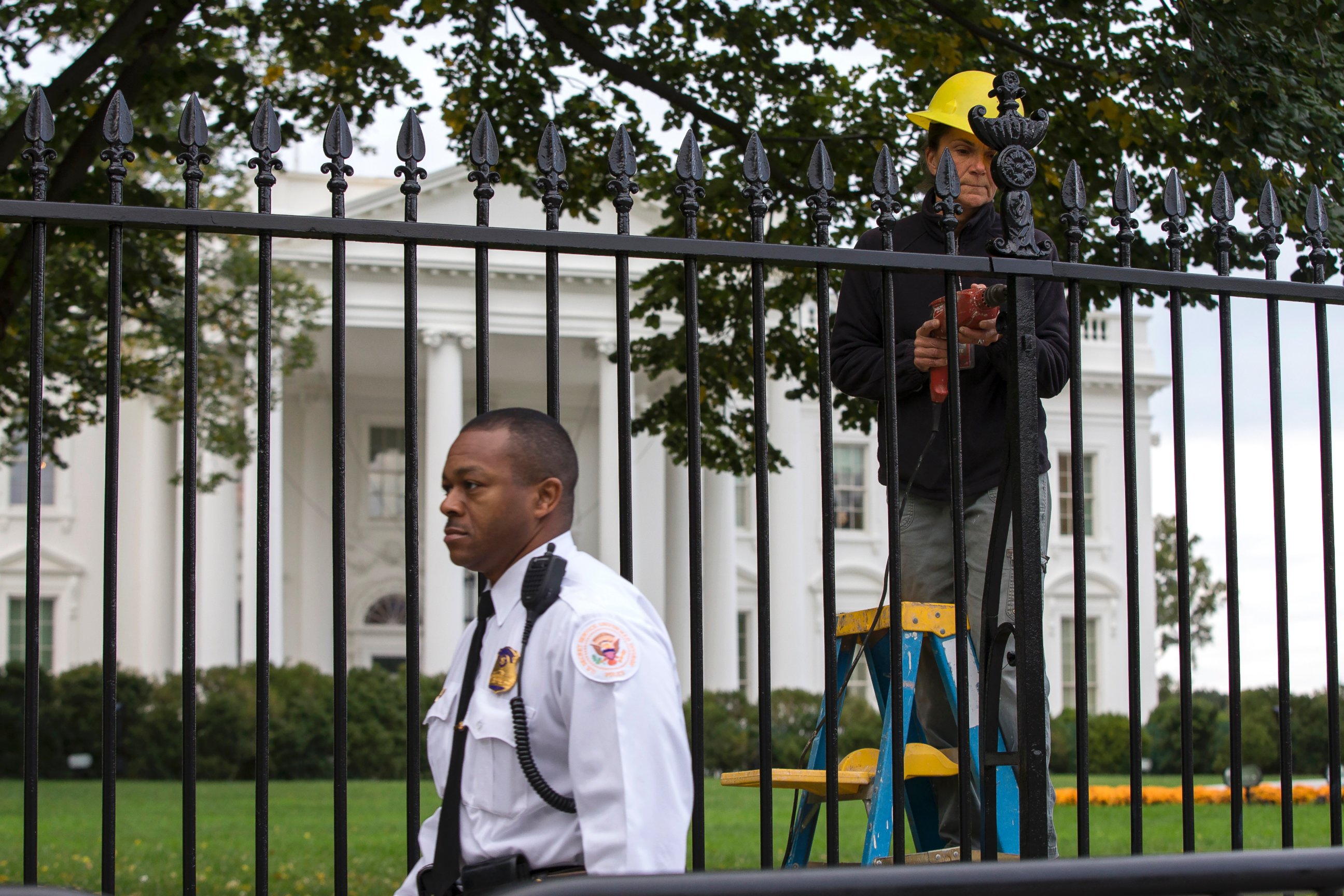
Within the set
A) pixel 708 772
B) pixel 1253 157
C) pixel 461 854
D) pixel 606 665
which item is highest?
pixel 1253 157

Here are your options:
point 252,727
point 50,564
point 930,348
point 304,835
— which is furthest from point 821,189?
point 50,564

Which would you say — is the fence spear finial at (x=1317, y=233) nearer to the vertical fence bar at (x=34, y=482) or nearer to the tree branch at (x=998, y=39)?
the vertical fence bar at (x=34, y=482)

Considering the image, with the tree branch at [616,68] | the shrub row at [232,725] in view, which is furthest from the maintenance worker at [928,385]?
the shrub row at [232,725]

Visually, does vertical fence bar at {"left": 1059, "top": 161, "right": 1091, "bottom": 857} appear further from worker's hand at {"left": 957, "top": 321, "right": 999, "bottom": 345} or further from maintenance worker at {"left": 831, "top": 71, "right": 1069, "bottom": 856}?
worker's hand at {"left": 957, "top": 321, "right": 999, "bottom": 345}

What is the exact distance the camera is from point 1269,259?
4438 millimetres

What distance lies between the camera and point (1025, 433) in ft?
13.3

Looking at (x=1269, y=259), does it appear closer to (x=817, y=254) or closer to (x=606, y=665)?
(x=817, y=254)

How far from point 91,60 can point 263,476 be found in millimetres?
6027

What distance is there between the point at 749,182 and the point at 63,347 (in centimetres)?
1036

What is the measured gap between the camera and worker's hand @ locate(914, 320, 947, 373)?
13.9 feet

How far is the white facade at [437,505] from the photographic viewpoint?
2911 cm

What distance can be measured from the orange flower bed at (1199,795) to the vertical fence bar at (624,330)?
12.3m

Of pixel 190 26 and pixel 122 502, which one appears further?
pixel 122 502

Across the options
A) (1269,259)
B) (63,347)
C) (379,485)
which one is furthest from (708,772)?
(1269,259)
